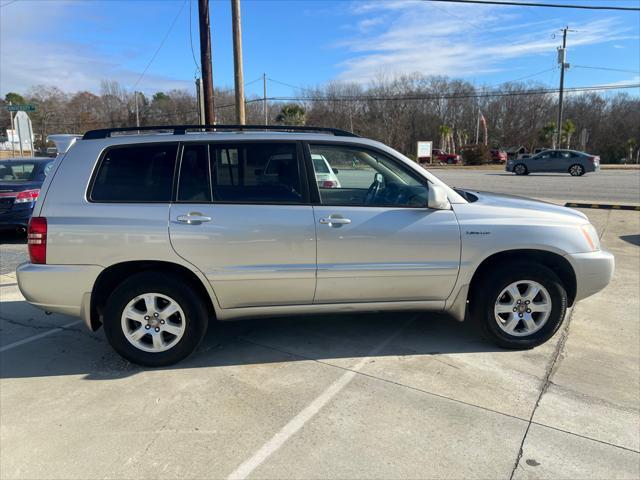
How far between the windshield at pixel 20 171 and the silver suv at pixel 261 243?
6818 millimetres

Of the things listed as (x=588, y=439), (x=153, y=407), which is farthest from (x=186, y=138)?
(x=588, y=439)

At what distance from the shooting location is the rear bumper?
3.57 m

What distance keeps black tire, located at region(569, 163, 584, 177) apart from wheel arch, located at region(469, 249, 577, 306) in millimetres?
28049

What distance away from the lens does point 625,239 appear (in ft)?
28.6

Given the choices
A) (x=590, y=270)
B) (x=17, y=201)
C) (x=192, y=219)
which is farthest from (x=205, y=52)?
(x=590, y=270)

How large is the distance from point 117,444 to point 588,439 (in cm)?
279

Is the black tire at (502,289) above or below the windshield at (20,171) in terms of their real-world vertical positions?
below

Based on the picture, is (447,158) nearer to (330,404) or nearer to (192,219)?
(192,219)

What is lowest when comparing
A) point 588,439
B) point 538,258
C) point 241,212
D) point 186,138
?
point 588,439

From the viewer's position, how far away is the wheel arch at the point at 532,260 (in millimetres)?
3963

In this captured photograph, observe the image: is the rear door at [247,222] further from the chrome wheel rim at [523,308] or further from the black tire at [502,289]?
the chrome wheel rim at [523,308]

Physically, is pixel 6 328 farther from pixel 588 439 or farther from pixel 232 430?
pixel 588 439

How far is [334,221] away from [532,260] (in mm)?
1733

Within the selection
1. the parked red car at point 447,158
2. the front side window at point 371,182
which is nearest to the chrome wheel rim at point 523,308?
the front side window at point 371,182
